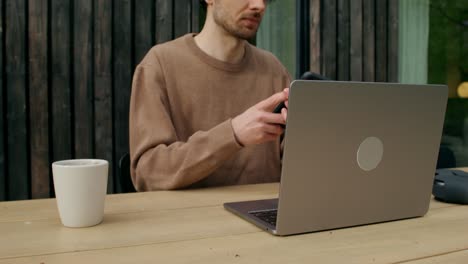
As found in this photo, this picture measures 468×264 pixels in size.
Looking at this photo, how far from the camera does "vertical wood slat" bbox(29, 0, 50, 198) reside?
7.54 ft

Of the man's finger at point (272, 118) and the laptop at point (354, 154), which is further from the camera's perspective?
the man's finger at point (272, 118)

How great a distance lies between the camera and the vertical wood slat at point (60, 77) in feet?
7.70

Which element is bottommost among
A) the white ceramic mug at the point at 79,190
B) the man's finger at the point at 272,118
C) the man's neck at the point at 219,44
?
the white ceramic mug at the point at 79,190

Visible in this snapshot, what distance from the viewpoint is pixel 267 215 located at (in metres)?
0.81

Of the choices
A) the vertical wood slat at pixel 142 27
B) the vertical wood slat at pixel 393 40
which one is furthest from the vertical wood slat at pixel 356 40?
the vertical wood slat at pixel 142 27

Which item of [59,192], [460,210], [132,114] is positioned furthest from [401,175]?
[132,114]

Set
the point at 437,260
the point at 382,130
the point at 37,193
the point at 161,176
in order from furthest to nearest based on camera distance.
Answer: the point at 37,193
the point at 161,176
the point at 382,130
the point at 437,260

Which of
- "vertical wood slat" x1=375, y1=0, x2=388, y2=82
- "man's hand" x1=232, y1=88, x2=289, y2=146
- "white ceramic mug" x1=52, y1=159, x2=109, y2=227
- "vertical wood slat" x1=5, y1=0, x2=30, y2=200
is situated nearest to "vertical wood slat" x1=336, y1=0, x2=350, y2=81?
"vertical wood slat" x1=375, y1=0, x2=388, y2=82

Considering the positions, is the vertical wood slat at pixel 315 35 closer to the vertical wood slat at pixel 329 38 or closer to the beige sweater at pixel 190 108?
the vertical wood slat at pixel 329 38

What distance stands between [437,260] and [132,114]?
3.20 ft

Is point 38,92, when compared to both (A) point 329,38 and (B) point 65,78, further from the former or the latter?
(A) point 329,38

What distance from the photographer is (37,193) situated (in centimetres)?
237

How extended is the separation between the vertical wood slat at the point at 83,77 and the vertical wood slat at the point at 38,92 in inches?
5.8

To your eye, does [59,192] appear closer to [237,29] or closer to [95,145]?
[237,29]
